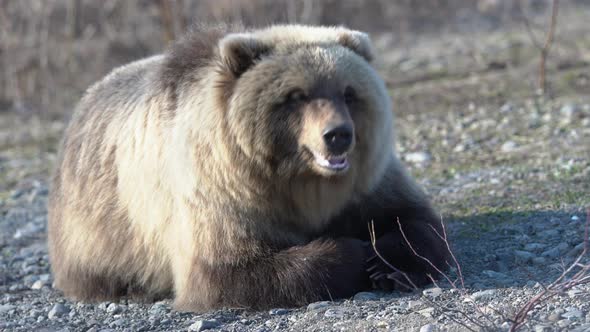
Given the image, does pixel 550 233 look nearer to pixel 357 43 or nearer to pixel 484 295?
pixel 484 295

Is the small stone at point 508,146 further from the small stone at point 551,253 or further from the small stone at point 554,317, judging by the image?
the small stone at point 554,317

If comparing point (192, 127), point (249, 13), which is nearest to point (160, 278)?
point (192, 127)

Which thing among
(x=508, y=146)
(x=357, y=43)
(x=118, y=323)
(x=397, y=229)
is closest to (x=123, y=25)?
(x=508, y=146)

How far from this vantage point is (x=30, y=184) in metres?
10.2

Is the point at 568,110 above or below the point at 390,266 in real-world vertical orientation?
below

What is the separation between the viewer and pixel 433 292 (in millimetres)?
4816

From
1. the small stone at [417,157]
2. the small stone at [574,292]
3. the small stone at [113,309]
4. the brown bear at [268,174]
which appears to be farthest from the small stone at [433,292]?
the small stone at [417,157]

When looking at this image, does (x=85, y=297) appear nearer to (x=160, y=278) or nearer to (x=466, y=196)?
(x=160, y=278)

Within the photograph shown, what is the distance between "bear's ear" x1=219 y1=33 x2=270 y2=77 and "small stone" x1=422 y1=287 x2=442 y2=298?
1600 millimetres

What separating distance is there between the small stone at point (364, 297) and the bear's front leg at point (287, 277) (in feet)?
0.18

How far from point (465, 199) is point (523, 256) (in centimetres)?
173

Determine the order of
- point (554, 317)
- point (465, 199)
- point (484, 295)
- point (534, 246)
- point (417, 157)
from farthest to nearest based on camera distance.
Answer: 1. point (417, 157)
2. point (465, 199)
3. point (534, 246)
4. point (484, 295)
5. point (554, 317)

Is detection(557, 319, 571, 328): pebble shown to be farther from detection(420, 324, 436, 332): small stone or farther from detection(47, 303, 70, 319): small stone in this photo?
detection(47, 303, 70, 319): small stone

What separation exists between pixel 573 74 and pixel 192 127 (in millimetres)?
7220
